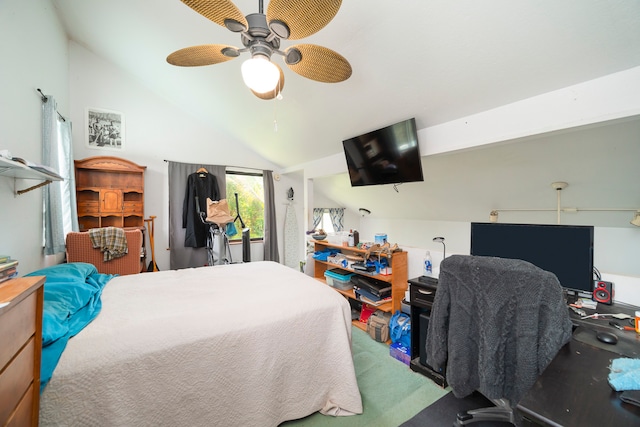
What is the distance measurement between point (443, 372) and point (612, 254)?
259cm

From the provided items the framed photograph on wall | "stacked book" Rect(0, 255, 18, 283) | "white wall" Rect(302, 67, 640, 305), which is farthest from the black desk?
the framed photograph on wall

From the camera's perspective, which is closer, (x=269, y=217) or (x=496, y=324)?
(x=496, y=324)

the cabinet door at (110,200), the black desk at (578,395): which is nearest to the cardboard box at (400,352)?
the black desk at (578,395)

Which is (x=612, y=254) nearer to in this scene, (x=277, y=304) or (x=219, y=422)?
(x=277, y=304)

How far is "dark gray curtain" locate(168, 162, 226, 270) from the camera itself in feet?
12.3

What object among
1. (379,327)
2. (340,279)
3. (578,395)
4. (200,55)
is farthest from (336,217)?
(578,395)

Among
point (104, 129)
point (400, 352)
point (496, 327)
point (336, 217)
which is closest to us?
point (496, 327)

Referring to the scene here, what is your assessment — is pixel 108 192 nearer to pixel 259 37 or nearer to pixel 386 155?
pixel 259 37

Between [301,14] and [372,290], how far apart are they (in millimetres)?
2383

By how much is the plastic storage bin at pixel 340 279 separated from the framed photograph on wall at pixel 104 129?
3.55 m

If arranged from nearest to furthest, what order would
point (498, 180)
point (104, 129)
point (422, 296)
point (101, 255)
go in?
point (422, 296), point (101, 255), point (498, 180), point (104, 129)

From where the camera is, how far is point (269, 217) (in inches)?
177

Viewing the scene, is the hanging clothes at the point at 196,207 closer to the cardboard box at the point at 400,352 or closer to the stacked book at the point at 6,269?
the stacked book at the point at 6,269

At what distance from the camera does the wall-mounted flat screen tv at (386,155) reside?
7.14ft
